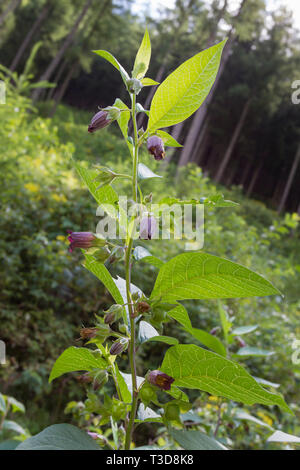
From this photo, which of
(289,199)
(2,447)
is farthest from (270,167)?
(2,447)

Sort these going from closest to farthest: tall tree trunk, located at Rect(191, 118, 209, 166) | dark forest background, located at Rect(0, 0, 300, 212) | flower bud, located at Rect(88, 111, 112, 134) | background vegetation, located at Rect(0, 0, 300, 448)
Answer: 1. flower bud, located at Rect(88, 111, 112, 134)
2. background vegetation, located at Rect(0, 0, 300, 448)
3. dark forest background, located at Rect(0, 0, 300, 212)
4. tall tree trunk, located at Rect(191, 118, 209, 166)

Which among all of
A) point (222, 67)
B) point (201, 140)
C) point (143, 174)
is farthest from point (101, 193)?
point (201, 140)

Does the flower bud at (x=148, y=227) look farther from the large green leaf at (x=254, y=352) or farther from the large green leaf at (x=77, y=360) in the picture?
the large green leaf at (x=254, y=352)

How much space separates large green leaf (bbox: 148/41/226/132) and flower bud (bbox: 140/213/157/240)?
10cm

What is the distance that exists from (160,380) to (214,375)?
5cm

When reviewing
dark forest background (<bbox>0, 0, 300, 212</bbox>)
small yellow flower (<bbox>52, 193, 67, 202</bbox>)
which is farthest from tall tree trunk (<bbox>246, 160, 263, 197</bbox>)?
small yellow flower (<bbox>52, 193, 67, 202</bbox>)

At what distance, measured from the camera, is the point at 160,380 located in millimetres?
332

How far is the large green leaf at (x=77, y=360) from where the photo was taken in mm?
368

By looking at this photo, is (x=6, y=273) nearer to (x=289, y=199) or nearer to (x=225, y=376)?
(x=225, y=376)

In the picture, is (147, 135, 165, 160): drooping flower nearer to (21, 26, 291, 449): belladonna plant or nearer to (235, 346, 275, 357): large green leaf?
(21, 26, 291, 449): belladonna plant

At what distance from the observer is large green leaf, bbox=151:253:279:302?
29 cm

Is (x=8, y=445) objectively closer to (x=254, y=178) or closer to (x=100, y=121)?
(x=100, y=121)
